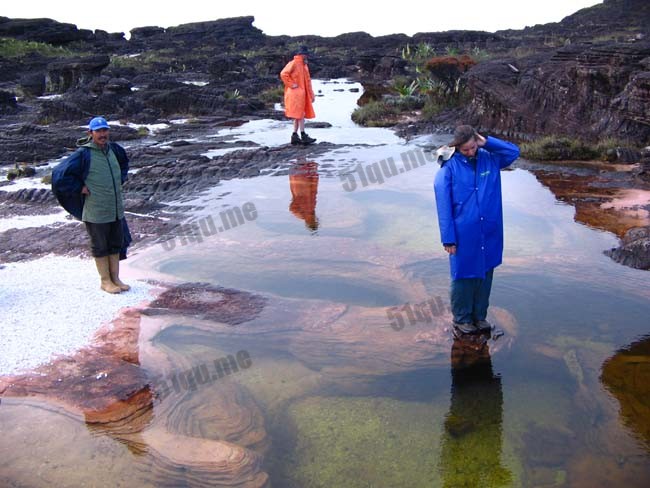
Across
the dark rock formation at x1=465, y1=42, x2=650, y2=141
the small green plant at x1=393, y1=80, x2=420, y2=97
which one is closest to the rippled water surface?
the dark rock formation at x1=465, y1=42, x2=650, y2=141

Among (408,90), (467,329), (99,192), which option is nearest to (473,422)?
(467,329)

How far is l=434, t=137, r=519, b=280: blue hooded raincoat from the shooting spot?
170 inches

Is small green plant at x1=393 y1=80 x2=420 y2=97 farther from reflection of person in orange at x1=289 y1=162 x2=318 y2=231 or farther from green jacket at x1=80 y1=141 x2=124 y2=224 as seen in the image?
green jacket at x1=80 y1=141 x2=124 y2=224

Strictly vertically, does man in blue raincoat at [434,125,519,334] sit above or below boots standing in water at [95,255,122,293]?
above

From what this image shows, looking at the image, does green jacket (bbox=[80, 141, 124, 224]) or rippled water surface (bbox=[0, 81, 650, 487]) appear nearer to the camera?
rippled water surface (bbox=[0, 81, 650, 487])

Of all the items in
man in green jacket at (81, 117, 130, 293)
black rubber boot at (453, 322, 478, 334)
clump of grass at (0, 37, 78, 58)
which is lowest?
black rubber boot at (453, 322, 478, 334)

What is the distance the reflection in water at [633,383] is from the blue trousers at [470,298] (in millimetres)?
926

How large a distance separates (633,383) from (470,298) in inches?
47.2

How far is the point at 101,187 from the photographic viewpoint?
212 inches

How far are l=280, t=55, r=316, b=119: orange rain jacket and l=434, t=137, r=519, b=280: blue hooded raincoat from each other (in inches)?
328

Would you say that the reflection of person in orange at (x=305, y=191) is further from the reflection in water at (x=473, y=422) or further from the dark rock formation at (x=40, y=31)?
the dark rock formation at (x=40, y=31)

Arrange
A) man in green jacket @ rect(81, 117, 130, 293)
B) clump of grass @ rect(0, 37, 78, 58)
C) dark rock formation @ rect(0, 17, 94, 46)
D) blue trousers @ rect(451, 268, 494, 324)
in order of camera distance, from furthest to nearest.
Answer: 1. dark rock formation @ rect(0, 17, 94, 46)
2. clump of grass @ rect(0, 37, 78, 58)
3. man in green jacket @ rect(81, 117, 130, 293)
4. blue trousers @ rect(451, 268, 494, 324)

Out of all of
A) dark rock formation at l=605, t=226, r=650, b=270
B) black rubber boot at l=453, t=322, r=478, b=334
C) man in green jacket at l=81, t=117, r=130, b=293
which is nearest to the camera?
black rubber boot at l=453, t=322, r=478, b=334

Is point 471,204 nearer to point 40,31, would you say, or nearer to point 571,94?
point 571,94
